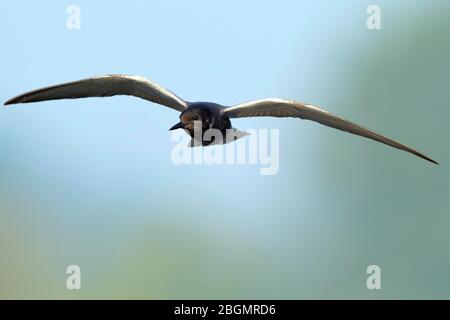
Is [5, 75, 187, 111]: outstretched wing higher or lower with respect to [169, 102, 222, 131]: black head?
higher

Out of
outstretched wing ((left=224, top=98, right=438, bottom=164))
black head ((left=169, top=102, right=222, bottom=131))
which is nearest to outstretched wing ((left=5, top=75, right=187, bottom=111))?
black head ((left=169, top=102, right=222, bottom=131))

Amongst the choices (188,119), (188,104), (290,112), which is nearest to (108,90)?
(188,104)

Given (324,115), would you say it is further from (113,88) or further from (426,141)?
(426,141)

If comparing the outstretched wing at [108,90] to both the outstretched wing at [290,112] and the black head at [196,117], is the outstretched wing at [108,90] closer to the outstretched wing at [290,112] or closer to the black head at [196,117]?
the black head at [196,117]

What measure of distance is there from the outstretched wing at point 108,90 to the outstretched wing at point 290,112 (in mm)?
659

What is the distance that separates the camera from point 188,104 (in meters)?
10.5

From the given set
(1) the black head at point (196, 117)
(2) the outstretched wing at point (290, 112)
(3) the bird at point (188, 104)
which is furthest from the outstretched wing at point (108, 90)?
(2) the outstretched wing at point (290, 112)

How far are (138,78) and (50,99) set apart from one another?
973 millimetres

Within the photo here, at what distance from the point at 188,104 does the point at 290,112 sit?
43.2 inches

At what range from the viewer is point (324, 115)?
10.1 metres

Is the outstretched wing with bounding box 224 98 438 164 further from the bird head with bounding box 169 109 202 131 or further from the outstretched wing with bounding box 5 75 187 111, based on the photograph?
the outstretched wing with bounding box 5 75 187 111

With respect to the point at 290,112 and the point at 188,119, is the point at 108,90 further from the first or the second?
the point at 290,112

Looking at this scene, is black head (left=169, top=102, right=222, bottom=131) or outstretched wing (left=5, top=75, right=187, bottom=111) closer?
black head (left=169, top=102, right=222, bottom=131)

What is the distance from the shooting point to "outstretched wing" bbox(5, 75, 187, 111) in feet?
34.4
